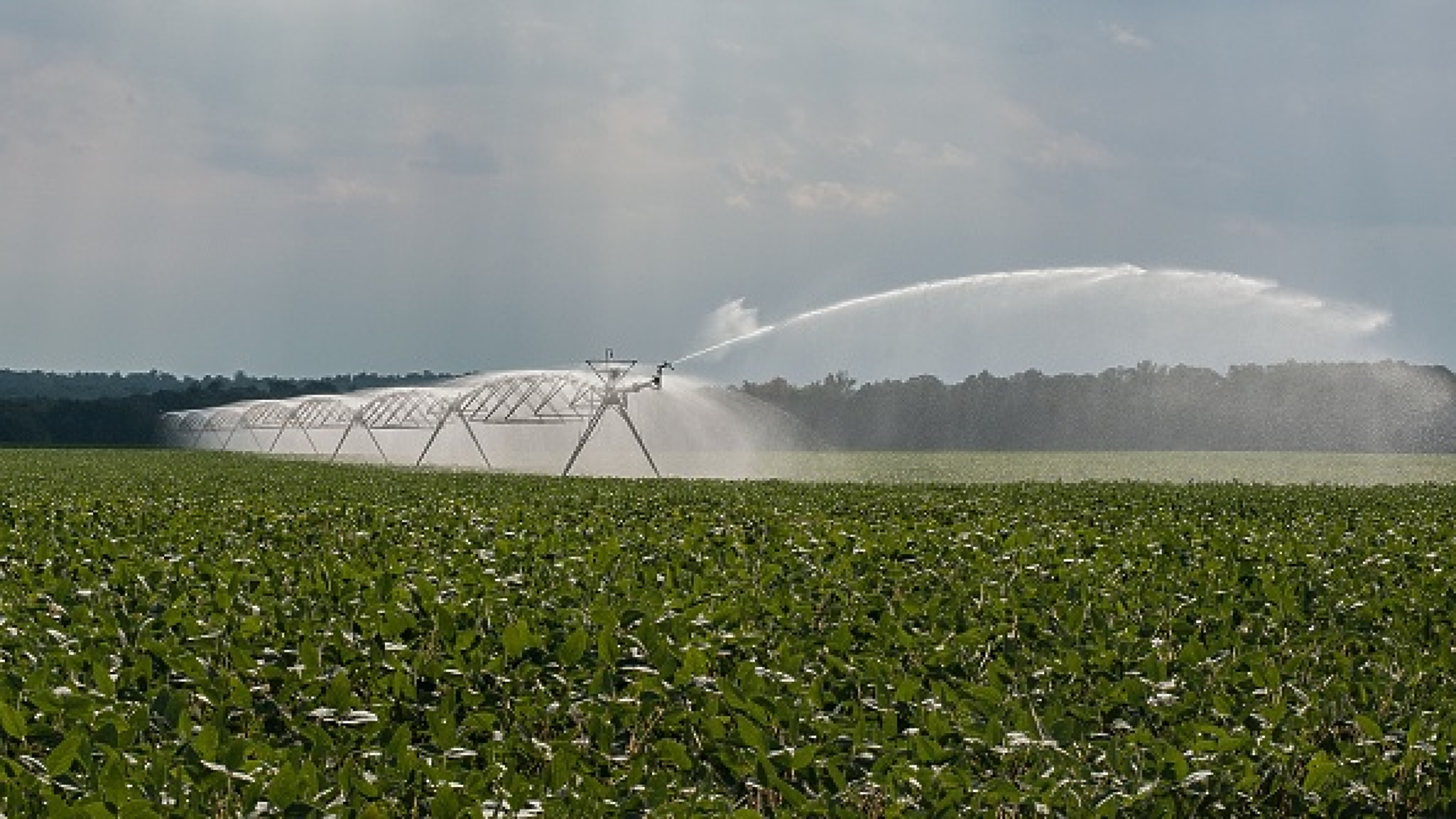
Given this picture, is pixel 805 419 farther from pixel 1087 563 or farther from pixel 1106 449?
pixel 1087 563

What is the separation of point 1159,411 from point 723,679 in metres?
98.0

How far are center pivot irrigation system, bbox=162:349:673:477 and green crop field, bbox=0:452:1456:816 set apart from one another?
31.4 metres

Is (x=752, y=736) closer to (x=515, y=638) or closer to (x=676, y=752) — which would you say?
(x=676, y=752)

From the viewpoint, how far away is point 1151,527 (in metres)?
16.5

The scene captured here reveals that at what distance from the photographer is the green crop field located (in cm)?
485

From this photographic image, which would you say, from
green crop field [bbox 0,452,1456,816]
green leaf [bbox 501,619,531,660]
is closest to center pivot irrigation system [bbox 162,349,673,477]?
green crop field [bbox 0,452,1456,816]

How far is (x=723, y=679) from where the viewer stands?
600cm

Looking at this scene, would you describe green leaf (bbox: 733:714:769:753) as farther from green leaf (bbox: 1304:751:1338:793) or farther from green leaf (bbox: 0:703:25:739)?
green leaf (bbox: 0:703:25:739)

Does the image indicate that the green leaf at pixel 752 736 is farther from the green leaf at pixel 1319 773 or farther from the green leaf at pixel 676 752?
the green leaf at pixel 1319 773

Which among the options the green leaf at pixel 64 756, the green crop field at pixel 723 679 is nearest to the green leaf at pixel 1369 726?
the green crop field at pixel 723 679

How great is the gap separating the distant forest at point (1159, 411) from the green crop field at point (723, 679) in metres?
86.6

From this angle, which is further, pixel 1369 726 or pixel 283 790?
pixel 1369 726

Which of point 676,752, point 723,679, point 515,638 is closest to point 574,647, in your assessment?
point 515,638

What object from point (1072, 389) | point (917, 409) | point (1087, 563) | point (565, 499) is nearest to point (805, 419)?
point (917, 409)
